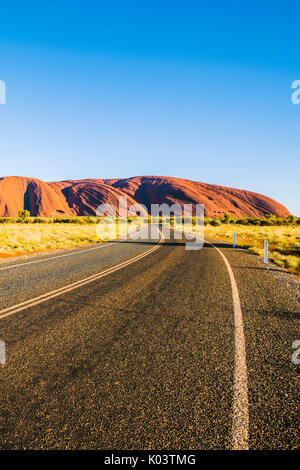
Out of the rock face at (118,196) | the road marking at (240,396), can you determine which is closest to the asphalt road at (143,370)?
the road marking at (240,396)

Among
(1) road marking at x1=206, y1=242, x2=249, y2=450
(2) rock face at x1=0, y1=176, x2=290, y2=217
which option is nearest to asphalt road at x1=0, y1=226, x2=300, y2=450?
(1) road marking at x1=206, y1=242, x2=249, y2=450

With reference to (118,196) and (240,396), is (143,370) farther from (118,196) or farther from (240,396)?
(118,196)

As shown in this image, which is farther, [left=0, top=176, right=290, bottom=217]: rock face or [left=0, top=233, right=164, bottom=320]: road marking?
[left=0, top=176, right=290, bottom=217]: rock face

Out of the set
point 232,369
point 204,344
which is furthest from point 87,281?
point 232,369

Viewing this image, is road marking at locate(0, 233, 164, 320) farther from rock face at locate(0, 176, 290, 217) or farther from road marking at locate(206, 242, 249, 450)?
rock face at locate(0, 176, 290, 217)

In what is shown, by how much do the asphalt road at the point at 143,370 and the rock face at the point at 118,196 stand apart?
365ft

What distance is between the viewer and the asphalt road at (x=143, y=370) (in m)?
2.12

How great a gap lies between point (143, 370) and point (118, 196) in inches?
5201

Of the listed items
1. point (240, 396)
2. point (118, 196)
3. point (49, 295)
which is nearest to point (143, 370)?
point (240, 396)

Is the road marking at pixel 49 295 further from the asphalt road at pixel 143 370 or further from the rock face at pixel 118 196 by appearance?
the rock face at pixel 118 196

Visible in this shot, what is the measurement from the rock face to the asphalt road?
365 feet

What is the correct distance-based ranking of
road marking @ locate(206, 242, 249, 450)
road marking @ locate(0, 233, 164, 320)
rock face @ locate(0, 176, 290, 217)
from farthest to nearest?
rock face @ locate(0, 176, 290, 217), road marking @ locate(0, 233, 164, 320), road marking @ locate(206, 242, 249, 450)

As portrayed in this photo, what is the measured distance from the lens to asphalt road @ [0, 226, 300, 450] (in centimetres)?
212
